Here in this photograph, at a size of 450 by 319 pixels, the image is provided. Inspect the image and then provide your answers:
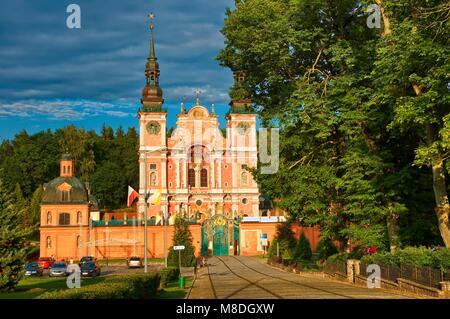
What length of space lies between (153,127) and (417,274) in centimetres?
6295

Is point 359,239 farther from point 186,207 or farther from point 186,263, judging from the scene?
→ point 186,207

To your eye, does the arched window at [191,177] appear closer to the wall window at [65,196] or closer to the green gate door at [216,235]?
the green gate door at [216,235]

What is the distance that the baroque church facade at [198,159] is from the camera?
80.9m

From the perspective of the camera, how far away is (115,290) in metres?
15.2

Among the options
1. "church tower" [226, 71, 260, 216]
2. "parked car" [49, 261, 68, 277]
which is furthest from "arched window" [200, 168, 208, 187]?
"parked car" [49, 261, 68, 277]

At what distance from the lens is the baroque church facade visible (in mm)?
80938

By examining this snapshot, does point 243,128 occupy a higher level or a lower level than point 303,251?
higher

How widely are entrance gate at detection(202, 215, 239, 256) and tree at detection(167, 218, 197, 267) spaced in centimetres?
1812

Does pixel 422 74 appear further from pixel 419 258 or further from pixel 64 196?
pixel 64 196

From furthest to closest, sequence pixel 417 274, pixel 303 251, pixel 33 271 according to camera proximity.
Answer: pixel 303 251 → pixel 33 271 → pixel 417 274

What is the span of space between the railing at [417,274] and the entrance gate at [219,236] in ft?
159

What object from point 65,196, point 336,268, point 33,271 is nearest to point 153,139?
point 65,196

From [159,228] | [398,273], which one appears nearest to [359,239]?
[398,273]
